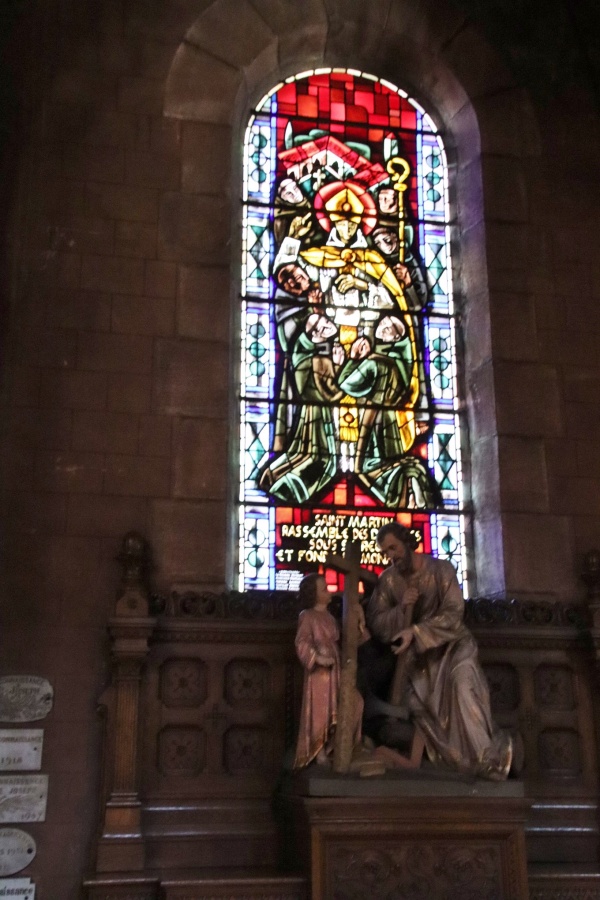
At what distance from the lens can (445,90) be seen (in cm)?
970

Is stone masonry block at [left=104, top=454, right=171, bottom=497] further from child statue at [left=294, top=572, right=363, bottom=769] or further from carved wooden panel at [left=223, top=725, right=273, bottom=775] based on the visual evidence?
carved wooden panel at [left=223, top=725, right=273, bottom=775]

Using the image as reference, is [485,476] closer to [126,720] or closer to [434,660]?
[434,660]

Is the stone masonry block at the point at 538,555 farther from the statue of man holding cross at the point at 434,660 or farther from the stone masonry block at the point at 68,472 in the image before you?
the stone masonry block at the point at 68,472

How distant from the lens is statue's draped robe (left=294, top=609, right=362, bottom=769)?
662 cm

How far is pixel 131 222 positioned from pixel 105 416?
1552mm

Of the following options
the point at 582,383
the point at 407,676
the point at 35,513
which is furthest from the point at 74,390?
the point at 582,383

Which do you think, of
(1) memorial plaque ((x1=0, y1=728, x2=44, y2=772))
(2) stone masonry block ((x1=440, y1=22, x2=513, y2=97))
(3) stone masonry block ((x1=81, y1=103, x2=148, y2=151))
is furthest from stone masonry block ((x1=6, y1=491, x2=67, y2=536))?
(2) stone masonry block ((x1=440, y1=22, x2=513, y2=97))

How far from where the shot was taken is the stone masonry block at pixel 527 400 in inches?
337

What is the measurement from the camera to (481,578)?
8.47 m

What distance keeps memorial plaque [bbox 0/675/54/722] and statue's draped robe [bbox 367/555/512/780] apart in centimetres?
212

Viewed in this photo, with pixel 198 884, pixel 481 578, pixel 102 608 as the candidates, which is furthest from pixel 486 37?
pixel 198 884

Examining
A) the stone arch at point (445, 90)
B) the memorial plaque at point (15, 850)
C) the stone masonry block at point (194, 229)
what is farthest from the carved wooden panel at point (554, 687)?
the stone masonry block at point (194, 229)

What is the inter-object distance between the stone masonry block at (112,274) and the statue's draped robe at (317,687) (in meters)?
2.83

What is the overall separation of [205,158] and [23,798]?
4817 mm
